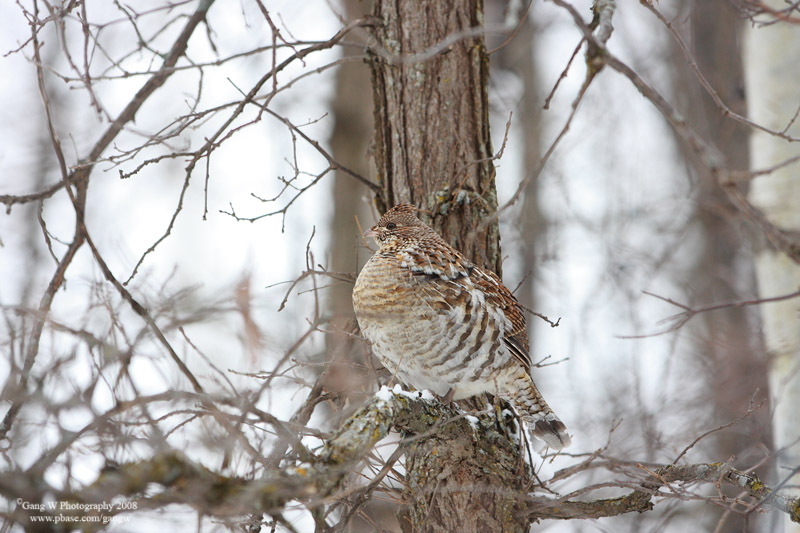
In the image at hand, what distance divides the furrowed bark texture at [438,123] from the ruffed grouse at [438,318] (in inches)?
7.6

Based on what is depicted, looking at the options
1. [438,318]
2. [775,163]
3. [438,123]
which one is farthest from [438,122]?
[775,163]

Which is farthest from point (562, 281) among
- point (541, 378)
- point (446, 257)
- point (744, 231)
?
point (446, 257)

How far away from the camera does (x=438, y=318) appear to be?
3609mm

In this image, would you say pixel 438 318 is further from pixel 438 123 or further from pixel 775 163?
pixel 775 163

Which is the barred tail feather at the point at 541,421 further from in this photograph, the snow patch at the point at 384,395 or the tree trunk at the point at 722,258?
the tree trunk at the point at 722,258

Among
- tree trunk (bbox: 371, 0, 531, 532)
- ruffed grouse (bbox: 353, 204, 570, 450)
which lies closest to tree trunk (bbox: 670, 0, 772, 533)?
ruffed grouse (bbox: 353, 204, 570, 450)

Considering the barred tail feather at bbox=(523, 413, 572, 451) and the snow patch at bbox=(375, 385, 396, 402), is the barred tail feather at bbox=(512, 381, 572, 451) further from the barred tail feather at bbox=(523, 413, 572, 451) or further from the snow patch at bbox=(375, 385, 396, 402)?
the snow patch at bbox=(375, 385, 396, 402)

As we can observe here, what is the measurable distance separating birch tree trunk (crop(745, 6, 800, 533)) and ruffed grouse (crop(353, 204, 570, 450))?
2.24 m

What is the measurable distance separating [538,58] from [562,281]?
4246 mm

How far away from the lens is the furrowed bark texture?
4012mm

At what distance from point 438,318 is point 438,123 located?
1.11 m

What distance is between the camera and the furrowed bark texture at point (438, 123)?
4012 millimetres

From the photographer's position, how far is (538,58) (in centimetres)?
1152

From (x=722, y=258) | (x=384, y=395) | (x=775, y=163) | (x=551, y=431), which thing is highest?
(x=722, y=258)
